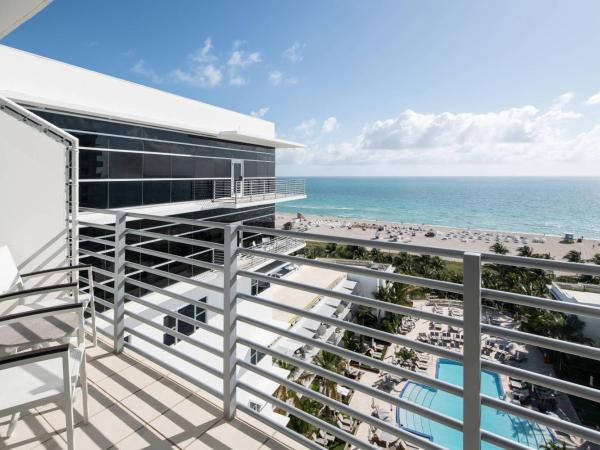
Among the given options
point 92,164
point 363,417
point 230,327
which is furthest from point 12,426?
point 92,164

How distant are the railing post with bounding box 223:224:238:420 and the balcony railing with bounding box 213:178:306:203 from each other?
1343 centimetres

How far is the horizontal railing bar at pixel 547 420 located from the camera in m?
1.26

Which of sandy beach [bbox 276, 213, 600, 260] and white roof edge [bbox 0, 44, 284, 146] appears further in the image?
sandy beach [bbox 276, 213, 600, 260]

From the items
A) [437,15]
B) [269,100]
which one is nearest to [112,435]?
[437,15]

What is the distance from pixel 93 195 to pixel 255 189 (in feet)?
29.8

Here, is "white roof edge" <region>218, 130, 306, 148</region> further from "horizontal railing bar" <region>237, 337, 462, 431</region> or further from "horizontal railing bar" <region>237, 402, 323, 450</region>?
"horizontal railing bar" <region>237, 337, 462, 431</region>

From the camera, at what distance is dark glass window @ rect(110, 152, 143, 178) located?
11.1 m

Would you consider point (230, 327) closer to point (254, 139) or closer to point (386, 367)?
point (386, 367)

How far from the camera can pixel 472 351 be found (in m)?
1.47

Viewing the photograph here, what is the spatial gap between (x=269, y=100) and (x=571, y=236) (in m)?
55.2

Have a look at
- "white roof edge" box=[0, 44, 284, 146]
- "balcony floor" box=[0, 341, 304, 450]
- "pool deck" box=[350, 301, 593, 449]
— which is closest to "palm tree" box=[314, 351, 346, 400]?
"pool deck" box=[350, 301, 593, 449]

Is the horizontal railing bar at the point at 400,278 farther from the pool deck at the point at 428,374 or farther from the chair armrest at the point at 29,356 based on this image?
the pool deck at the point at 428,374

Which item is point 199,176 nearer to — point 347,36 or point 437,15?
point 437,15

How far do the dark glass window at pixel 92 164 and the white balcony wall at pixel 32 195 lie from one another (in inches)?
288
